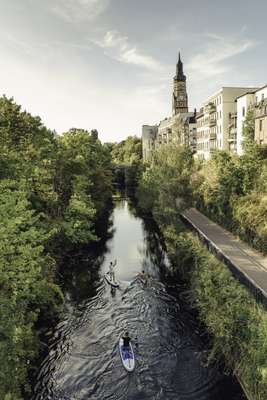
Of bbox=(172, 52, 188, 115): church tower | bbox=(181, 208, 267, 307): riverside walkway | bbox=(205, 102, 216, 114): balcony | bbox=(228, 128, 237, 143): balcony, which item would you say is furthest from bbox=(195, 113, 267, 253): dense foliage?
bbox=(172, 52, 188, 115): church tower

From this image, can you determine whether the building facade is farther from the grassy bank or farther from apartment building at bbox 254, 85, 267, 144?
the grassy bank

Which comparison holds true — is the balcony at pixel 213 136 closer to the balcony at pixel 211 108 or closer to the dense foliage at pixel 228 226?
the balcony at pixel 211 108

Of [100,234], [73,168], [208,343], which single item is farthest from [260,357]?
[100,234]

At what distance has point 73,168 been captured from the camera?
119 feet

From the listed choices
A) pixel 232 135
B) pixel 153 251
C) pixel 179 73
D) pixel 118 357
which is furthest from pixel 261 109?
pixel 179 73

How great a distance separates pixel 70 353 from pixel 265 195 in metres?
18.2

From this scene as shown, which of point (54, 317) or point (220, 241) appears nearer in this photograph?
point (54, 317)

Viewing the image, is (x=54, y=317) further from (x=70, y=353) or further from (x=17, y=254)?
(x=17, y=254)

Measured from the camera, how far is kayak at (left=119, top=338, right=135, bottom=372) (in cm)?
1617

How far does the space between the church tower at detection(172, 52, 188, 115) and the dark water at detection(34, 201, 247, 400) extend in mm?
84660

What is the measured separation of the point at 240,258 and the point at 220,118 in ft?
138

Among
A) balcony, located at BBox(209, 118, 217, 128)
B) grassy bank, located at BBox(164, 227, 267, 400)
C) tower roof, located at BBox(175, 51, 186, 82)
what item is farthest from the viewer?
tower roof, located at BBox(175, 51, 186, 82)

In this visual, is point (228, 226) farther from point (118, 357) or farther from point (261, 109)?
point (261, 109)

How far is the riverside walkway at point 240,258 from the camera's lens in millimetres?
17188
